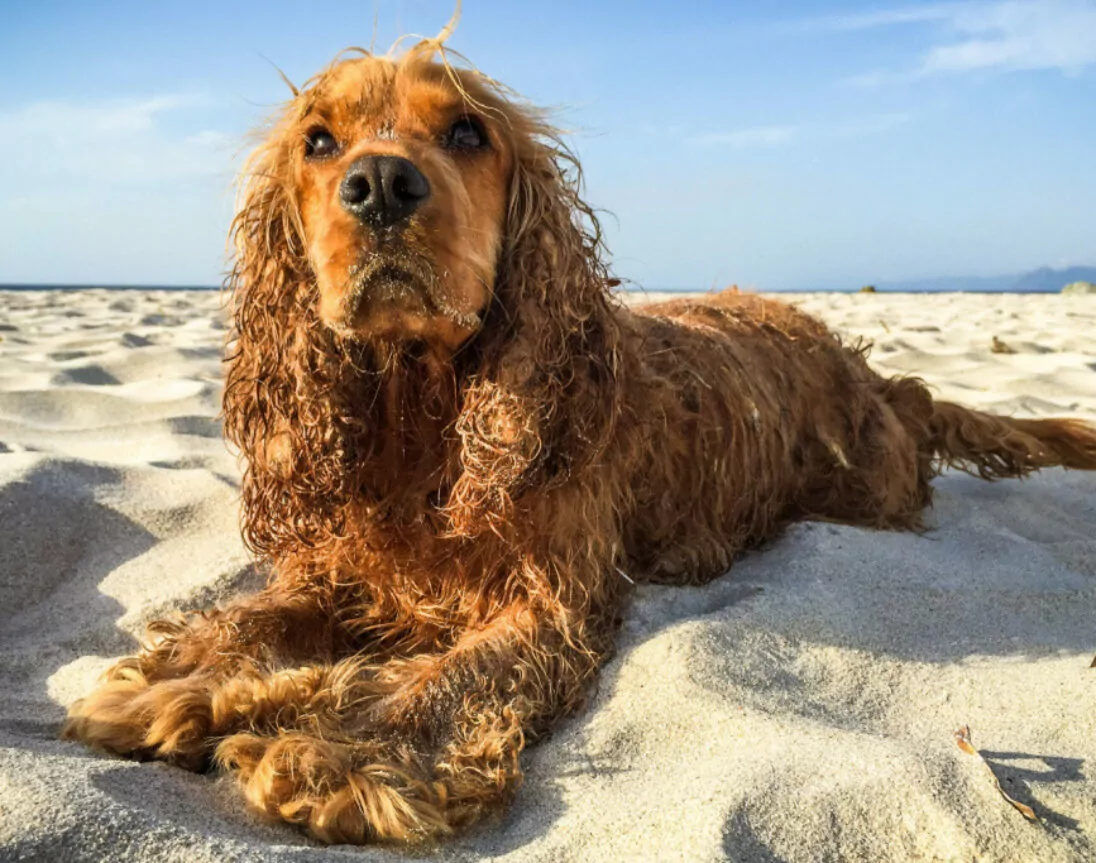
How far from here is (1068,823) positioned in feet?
5.19

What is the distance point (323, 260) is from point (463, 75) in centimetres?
58

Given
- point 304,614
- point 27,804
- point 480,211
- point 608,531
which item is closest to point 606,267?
point 480,211

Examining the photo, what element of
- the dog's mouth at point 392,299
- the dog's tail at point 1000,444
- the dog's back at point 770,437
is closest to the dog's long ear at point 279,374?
the dog's mouth at point 392,299

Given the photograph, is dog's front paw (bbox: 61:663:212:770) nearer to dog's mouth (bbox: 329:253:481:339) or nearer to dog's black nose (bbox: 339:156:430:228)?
dog's mouth (bbox: 329:253:481:339)

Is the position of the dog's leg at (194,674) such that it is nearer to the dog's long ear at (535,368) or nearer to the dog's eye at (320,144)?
the dog's long ear at (535,368)

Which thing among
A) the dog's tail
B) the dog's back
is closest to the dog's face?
the dog's back

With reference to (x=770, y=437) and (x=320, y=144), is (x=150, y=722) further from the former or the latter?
(x=770, y=437)

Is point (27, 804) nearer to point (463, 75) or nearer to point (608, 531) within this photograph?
point (608, 531)

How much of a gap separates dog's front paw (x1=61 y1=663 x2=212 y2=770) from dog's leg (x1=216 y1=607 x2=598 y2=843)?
9 centimetres

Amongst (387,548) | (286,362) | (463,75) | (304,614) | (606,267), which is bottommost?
(304,614)

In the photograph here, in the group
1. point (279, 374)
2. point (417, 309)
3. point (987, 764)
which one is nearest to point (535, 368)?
point (417, 309)

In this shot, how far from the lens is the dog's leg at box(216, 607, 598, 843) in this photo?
5.42 ft

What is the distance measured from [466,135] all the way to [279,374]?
68cm

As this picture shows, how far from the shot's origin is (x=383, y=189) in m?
1.84
